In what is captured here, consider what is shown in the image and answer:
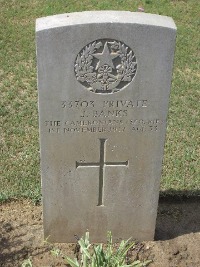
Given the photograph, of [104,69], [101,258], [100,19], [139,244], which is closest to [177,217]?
[139,244]

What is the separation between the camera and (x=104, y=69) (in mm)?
3547

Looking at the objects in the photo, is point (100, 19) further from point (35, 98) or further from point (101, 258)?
point (35, 98)

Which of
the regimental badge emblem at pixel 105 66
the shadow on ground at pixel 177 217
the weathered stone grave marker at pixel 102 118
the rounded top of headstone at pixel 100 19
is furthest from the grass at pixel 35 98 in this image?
the rounded top of headstone at pixel 100 19

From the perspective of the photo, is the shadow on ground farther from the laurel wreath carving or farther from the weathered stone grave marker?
the laurel wreath carving

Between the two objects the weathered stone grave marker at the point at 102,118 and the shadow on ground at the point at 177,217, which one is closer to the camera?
the weathered stone grave marker at the point at 102,118

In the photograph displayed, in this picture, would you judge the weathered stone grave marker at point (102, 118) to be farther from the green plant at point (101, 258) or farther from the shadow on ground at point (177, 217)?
the green plant at point (101, 258)

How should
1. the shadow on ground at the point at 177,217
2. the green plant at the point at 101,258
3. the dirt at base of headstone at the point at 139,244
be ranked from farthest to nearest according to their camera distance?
the shadow on ground at the point at 177,217
the dirt at base of headstone at the point at 139,244
the green plant at the point at 101,258

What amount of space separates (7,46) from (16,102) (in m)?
1.65

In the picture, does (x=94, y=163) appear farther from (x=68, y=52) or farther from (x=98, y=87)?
(x=68, y=52)

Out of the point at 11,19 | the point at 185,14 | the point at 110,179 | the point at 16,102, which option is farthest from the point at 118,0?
the point at 110,179

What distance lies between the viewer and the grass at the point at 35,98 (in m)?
5.27

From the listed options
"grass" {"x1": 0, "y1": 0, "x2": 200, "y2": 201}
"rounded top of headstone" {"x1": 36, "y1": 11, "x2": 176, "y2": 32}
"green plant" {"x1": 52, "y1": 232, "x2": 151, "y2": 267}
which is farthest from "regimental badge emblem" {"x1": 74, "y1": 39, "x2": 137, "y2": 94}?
"grass" {"x1": 0, "y1": 0, "x2": 200, "y2": 201}

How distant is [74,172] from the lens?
4027mm

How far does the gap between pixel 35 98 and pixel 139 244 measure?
278cm
